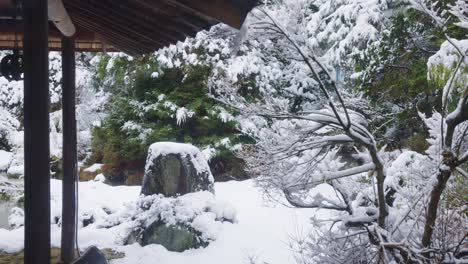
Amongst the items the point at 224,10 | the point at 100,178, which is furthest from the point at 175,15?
the point at 100,178

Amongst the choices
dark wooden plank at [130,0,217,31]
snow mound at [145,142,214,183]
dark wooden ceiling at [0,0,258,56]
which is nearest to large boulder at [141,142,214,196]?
snow mound at [145,142,214,183]

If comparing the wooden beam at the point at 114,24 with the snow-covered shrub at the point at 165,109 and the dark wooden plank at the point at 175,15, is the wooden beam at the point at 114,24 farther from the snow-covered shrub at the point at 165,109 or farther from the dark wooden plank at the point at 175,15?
the snow-covered shrub at the point at 165,109

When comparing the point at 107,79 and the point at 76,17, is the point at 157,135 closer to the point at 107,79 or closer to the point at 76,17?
the point at 107,79

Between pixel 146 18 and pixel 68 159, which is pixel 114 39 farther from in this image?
pixel 146 18

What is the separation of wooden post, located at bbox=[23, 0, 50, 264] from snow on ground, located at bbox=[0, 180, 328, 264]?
2607 millimetres

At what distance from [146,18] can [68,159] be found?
86.8 inches

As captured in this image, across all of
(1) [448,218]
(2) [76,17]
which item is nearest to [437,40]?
(1) [448,218]

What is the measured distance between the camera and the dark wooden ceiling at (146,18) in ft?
5.58

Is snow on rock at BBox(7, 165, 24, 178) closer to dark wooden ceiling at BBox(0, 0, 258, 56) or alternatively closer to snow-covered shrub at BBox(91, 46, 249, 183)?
snow-covered shrub at BBox(91, 46, 249, 183)

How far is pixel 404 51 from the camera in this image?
4496 mm

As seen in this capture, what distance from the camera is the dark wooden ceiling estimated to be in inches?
66.9

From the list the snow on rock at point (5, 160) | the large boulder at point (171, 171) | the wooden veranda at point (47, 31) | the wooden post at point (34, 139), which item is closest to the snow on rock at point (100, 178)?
the snow on rock at point (5, 160)

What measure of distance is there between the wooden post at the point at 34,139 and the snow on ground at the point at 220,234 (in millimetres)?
2607

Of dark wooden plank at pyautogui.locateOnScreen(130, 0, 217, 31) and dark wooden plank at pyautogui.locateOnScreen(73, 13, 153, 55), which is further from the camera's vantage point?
dark wooden plank at pyautogui.locateOnScreen(73, 13, 153, 55)
